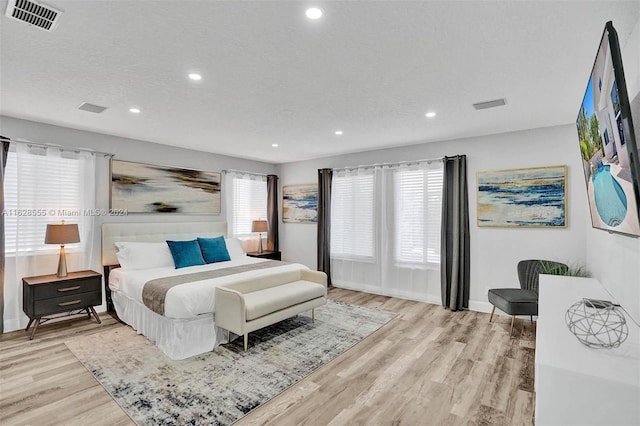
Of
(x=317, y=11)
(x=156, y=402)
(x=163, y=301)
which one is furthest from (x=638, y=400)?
(x=163, y=301)

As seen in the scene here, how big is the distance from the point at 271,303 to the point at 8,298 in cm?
309

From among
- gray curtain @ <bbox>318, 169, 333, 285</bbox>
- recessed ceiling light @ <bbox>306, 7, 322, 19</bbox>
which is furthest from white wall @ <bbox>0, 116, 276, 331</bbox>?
recessed ceiling light @ <bbox>306, 7, 322, 19</bbox>

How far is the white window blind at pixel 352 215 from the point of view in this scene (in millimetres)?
5633

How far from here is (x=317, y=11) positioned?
1724 millimetres

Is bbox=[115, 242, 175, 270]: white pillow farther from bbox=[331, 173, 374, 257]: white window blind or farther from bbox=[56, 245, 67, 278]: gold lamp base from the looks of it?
bbox=[331, 173, 374, 257]: white window blind

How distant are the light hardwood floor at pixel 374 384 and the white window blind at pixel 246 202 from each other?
2.88 metres

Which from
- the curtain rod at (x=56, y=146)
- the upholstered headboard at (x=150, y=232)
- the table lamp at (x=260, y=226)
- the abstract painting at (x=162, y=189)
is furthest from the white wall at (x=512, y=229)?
the curtain rod at (x=56, y=146)

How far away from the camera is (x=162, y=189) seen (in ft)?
16.5

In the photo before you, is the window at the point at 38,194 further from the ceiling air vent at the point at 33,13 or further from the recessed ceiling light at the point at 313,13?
the recessed ceiling light at the point at 313,13

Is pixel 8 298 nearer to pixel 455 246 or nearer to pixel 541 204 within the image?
pixel 455 246

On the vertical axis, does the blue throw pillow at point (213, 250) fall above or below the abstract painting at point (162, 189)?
below

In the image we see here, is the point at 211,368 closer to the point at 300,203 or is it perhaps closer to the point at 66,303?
the point at 66,303

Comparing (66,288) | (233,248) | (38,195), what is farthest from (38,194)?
(233,248)

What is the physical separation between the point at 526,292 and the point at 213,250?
13.7ft
